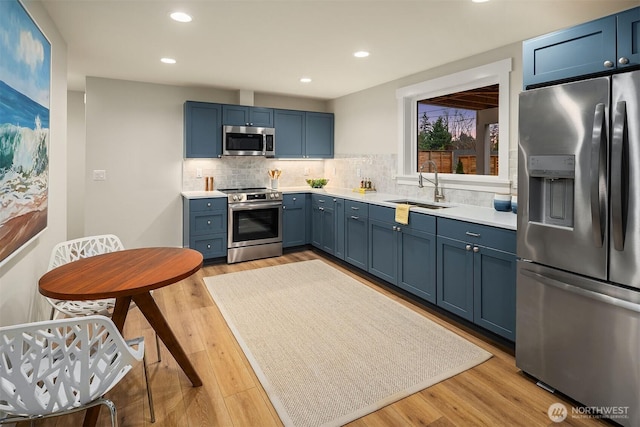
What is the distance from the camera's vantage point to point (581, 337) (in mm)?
Result: 1913

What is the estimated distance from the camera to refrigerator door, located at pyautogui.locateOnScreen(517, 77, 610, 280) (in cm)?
179

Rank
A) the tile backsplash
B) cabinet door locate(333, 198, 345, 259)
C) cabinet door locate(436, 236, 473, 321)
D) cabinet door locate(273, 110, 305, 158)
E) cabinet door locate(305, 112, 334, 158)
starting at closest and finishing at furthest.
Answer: cabinet door locate(436, 236, 473, 321), cabinet door locate(333, 198, 345, 259), the tile backsplash, cabinet door locate(273, 110, 305, 158), cabinet door locate(305, 112, 334, 158)

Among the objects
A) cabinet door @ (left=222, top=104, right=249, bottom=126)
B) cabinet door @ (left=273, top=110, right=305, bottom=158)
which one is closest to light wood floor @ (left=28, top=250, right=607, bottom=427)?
cabinet door @ (left=222, top=104, right=249, bottom=126)

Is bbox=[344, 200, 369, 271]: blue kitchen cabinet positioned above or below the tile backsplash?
below

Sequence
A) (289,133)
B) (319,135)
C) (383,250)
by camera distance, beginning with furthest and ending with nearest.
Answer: (319,135) → (289,133) → (383,250)

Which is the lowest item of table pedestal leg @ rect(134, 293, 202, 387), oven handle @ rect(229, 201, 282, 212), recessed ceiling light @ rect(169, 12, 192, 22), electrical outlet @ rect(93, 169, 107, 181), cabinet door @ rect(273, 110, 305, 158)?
table pedestal leg @ rect(134, 293, 202, 387)

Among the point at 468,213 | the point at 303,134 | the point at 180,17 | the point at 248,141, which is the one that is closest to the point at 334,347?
the point at 468,213

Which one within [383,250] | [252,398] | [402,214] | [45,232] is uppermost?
[402,214]

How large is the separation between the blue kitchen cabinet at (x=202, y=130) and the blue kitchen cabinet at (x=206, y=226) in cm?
71

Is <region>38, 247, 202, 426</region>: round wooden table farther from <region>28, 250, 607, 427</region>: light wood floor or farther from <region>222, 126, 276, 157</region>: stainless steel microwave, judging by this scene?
<region>222, 126, 276, 157</region>: stainless steel microwave

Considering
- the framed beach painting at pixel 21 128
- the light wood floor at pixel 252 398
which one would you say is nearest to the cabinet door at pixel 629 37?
the light wood floor at pixel 252 398

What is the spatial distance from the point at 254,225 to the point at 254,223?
28 millimetres

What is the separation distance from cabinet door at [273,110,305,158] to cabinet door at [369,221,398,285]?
2100mm

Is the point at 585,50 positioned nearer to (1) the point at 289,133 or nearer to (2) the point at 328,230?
(2) the point at 328,230
